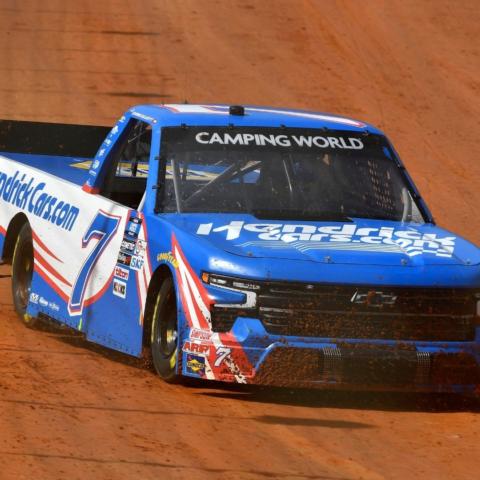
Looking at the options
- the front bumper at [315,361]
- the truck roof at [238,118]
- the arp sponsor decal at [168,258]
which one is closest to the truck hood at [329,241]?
the arp sponsor decal at [168,258]

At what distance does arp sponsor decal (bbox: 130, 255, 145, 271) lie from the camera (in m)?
8.58

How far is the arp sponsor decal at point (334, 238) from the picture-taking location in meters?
8.09

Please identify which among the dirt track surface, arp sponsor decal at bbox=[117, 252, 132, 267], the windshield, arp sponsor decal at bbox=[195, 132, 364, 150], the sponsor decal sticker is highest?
arp sponsor decal at bbox=[195, 132, 364, 150]

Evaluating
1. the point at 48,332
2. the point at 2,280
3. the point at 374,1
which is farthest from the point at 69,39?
the point at 48,332

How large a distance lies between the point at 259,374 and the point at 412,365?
0.83 m

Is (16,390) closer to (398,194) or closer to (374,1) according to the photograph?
(398,194)

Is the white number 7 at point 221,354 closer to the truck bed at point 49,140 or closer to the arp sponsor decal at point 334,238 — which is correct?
the arp sponsor decal at point 334,238

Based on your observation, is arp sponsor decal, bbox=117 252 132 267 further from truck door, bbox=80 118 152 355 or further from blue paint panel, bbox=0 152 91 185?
blue paint panel, bbox=0 152 91 185

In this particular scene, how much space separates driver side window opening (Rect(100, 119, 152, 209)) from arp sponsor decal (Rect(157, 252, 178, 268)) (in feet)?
4.88

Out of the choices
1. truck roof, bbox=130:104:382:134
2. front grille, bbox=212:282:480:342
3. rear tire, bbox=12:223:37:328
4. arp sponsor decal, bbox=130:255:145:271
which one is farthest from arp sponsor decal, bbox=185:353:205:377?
rear tire, bbox=12:223:37:328

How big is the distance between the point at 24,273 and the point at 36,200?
61 centimetres

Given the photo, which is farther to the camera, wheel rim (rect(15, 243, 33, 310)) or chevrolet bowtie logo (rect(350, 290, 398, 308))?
wheel rim (rect(15, 243, 33, 310))

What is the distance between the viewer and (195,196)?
8.86 meters

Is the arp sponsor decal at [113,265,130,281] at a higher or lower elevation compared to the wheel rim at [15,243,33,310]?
higher
